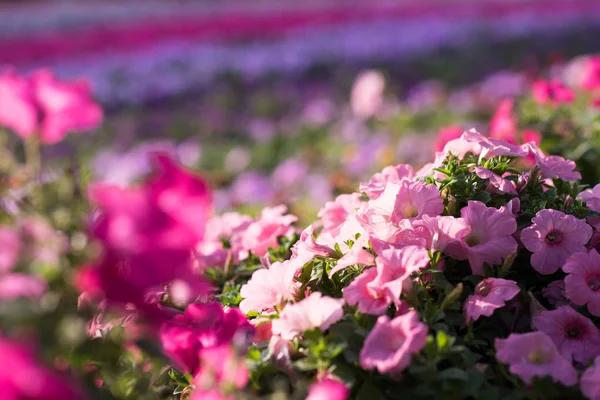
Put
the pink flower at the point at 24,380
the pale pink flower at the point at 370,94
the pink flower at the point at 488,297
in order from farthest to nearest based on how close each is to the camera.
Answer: the pale pink flower at the point at 370,94, the pink flower at the point at 488,297, the pink flower at the point at 24,380

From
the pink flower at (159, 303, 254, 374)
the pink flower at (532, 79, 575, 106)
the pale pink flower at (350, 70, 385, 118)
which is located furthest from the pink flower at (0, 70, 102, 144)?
the pale pink flower at (350, 70, 385, 118)

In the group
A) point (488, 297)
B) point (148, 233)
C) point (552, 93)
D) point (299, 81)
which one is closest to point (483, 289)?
point (488, 297)

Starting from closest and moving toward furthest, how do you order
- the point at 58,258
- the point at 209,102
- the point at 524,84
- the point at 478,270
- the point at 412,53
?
the point at 58,258
the point at 478,270
the point at 524,84
the point at 209,102
the point at 412,53

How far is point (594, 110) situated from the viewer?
2336 mm

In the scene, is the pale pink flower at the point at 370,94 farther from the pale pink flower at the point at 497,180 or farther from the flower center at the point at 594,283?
the flower center at the point at 594,283

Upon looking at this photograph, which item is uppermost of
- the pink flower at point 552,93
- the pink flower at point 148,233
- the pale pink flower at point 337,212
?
the pink flower at point 148,233

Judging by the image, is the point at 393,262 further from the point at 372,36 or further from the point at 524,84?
the point at 372,36

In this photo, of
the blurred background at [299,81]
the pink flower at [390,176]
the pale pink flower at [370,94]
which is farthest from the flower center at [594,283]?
the pale pink flower at [370,94]

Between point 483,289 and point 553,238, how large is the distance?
0.58 feet

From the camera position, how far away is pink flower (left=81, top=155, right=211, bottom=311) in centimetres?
76

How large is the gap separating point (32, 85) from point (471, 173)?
2.44ft

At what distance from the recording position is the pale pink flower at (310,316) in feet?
3.40

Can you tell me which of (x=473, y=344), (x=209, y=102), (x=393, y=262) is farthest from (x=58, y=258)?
(x=209, y=102)

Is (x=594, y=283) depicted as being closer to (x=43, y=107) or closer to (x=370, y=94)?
(x=43, y=107)
